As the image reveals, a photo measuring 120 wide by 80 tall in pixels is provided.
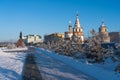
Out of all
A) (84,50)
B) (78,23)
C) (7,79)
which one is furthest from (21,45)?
(7,79)

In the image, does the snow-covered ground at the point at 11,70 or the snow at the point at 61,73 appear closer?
the snow at the point at 61,73

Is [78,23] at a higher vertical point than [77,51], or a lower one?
higher

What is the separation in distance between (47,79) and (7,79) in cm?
261

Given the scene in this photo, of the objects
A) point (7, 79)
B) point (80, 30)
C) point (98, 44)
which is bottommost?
point (7, 79)

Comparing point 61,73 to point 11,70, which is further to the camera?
point 11,70

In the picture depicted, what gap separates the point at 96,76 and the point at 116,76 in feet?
7.47

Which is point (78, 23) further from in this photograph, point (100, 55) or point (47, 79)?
point (47, 79)

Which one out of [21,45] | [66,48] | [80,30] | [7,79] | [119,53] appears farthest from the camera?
[21,45]

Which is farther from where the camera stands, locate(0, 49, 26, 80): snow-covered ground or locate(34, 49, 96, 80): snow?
locate(0, 49, 26, 80): snow-covered ground

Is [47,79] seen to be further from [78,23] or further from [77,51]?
[78,23]

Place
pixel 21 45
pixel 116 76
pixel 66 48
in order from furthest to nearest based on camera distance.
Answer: pixel 21 45 → pixel 66 48 → pixel 116 76

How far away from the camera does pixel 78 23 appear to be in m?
112

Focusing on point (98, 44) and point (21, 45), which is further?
point (21, 45)

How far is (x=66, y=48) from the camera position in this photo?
177ft
